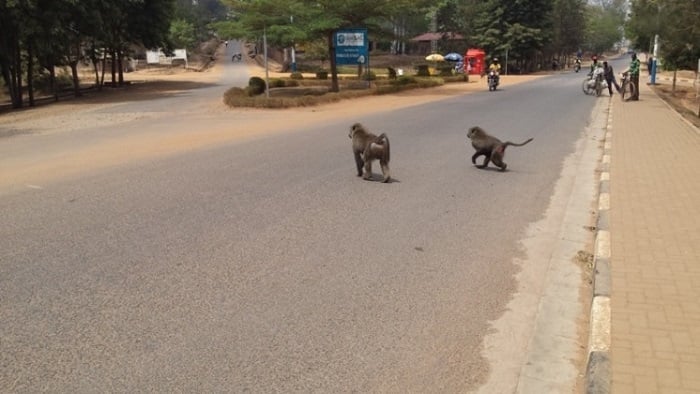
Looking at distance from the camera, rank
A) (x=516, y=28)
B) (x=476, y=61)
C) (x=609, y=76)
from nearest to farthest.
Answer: (x=609, y=76) → (x=516, y=28) → (x=476, y=61)

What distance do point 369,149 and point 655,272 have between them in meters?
4.21

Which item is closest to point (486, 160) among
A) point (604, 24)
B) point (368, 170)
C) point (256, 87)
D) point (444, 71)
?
point (368, 170)

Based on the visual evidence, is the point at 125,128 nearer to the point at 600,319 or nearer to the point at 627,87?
the point at 600,319

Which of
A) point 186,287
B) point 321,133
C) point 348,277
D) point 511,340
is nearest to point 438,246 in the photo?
point 348,277

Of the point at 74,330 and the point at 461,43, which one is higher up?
the point at 461,43

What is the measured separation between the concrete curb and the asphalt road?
334 mm

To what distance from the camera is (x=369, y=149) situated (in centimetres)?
788

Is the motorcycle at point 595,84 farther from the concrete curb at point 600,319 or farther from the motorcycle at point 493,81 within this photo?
the concrete curb at point 600,319

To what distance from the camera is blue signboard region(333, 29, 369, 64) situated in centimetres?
2641

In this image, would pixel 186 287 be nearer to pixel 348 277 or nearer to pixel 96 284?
pixel 96 284

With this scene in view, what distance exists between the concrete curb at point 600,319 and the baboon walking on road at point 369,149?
9.55ft

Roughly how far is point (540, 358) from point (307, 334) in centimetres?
149

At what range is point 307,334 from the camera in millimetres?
3717

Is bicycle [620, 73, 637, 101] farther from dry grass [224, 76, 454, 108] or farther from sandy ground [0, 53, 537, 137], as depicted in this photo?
dry grass [224, 76, 454, 108]
